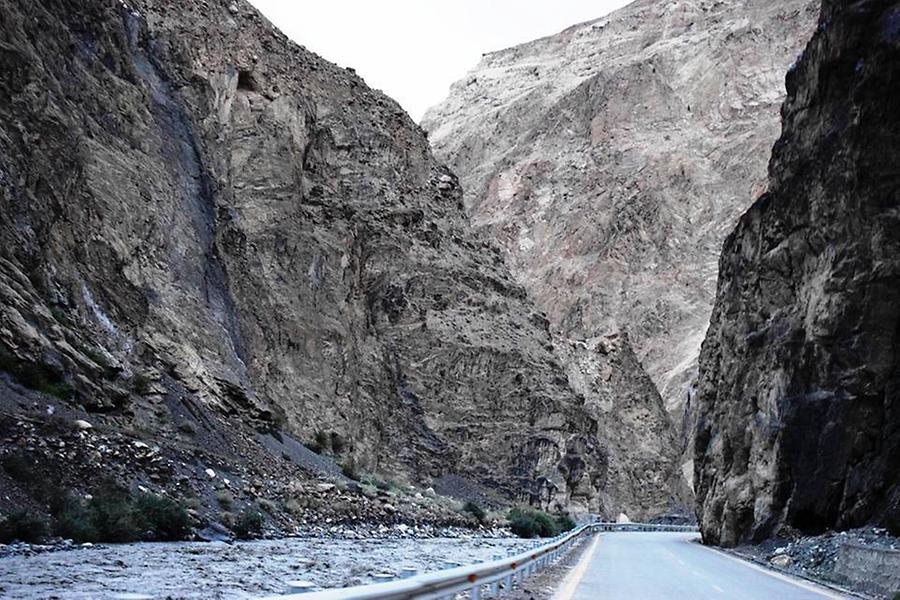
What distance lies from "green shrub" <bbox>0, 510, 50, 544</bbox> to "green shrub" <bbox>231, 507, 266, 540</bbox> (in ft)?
23.1

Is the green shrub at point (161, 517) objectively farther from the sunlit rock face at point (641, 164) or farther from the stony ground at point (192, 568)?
the sunlit rock face at point (641, 164)

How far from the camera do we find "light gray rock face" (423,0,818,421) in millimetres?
118812

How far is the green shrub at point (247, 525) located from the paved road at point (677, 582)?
25.6ft

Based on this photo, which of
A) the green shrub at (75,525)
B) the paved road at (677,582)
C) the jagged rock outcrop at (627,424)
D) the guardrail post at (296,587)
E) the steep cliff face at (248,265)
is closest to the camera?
the guardrail post at (296,587)

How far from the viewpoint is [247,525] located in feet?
72.9

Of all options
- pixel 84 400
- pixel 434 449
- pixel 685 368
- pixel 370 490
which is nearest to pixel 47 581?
pixel 84 400

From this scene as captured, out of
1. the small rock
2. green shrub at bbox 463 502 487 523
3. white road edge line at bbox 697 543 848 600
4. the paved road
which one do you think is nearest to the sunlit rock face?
green shrub at bbox 463 502 487 523

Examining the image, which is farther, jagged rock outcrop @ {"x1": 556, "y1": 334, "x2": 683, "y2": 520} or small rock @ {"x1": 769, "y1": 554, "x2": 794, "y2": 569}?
jagged rock outcrop @ {"x1": 556, "y1": 334, "x2": 683, "y2": 520}

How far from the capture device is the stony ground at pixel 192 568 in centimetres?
1102

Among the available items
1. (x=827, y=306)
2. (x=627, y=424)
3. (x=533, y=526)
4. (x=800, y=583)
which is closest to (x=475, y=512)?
(x=533, y=526)

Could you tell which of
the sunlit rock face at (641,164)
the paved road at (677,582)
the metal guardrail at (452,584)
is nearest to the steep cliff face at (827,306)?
the paved road at (677,582)

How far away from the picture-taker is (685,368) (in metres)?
108

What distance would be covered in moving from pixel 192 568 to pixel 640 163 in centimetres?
12440

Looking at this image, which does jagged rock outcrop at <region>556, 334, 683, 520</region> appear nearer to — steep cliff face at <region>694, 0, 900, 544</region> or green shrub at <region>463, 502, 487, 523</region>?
green shrub at <region>463, 502, 487, 523</region>
